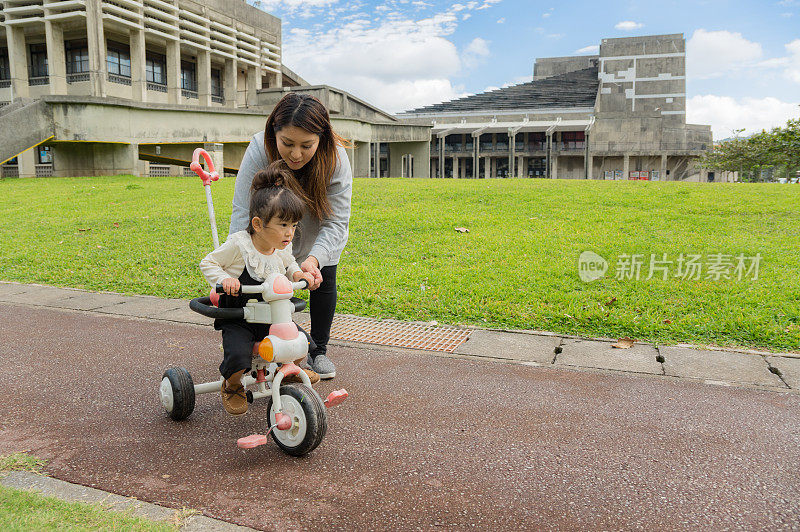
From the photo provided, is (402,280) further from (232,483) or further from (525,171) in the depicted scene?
(525,171)

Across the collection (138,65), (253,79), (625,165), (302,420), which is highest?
(253,79)

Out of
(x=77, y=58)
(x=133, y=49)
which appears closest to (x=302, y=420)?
(x=133, y=49)

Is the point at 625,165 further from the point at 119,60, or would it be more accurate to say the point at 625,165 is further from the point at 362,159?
the point at 119,60

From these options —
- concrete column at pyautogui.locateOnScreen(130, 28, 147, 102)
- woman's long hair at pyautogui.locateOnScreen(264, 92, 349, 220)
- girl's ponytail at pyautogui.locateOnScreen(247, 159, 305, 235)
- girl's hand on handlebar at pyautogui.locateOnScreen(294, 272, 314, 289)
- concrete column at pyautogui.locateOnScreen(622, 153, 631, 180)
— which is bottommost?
girl's hand on handlebar at pyautogui.locateOnScreen(294, 272, 314, 289)

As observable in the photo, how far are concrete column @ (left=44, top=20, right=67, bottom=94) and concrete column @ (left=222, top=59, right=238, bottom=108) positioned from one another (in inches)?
365

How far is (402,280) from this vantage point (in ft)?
21.3

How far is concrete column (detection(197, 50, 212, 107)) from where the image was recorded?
34719 mm

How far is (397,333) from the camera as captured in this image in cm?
506

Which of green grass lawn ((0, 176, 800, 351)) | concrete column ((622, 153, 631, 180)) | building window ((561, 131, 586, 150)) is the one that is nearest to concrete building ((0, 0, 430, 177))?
green grass lawn ((0, 176, 800, 351))

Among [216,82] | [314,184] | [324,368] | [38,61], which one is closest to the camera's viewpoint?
[314,184]

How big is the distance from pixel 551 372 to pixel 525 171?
50040 millimetres

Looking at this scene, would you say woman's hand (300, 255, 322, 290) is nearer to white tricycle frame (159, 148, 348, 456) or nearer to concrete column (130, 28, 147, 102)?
white tricycle frame (159, 148, 348, 456)

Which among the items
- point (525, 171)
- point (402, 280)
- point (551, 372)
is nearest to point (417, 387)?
point (551, 372)

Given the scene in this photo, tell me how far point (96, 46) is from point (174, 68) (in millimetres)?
4752
